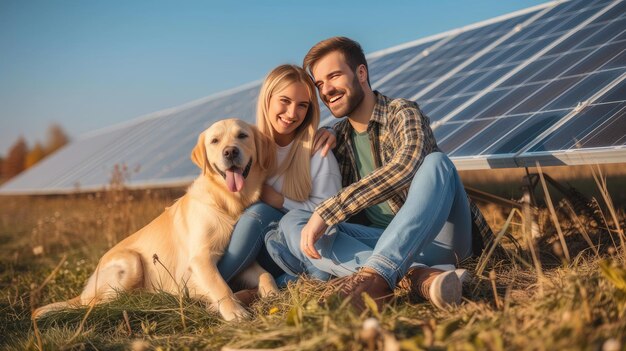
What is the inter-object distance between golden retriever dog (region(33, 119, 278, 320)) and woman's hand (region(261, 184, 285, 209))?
64 mm

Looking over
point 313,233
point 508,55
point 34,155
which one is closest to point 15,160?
point 34,155

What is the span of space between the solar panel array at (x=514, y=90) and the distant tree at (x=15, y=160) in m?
37.6

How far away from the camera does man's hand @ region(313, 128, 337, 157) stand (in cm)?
467

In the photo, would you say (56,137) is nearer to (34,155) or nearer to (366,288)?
(34,155)

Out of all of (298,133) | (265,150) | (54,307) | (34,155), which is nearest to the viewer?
(54,307)

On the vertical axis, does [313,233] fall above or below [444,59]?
below

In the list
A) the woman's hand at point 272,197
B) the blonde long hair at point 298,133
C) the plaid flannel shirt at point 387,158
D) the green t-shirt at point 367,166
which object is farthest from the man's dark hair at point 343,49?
the woman's hand at point 272,197

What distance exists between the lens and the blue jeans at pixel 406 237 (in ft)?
11.2

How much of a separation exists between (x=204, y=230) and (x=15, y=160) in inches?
1901

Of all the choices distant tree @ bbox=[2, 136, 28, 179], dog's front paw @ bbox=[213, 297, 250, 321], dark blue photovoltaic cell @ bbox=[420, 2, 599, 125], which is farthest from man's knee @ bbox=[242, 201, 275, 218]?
distant tree @ bbox=[2, 136, 28, 179]

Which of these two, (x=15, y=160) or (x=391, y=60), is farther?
(x=15, y=160)

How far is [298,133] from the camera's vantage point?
4910mm

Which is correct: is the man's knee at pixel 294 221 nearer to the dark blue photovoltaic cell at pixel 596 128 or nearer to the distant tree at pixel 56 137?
the dark blue photovoltaic cell at pixel 596 128

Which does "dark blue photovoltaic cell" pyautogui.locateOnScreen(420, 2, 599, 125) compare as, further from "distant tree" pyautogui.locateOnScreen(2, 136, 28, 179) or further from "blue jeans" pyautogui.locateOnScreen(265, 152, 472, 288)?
"distant tree" pyautogui.locateOnScreen(2, 136, 28, 179)
